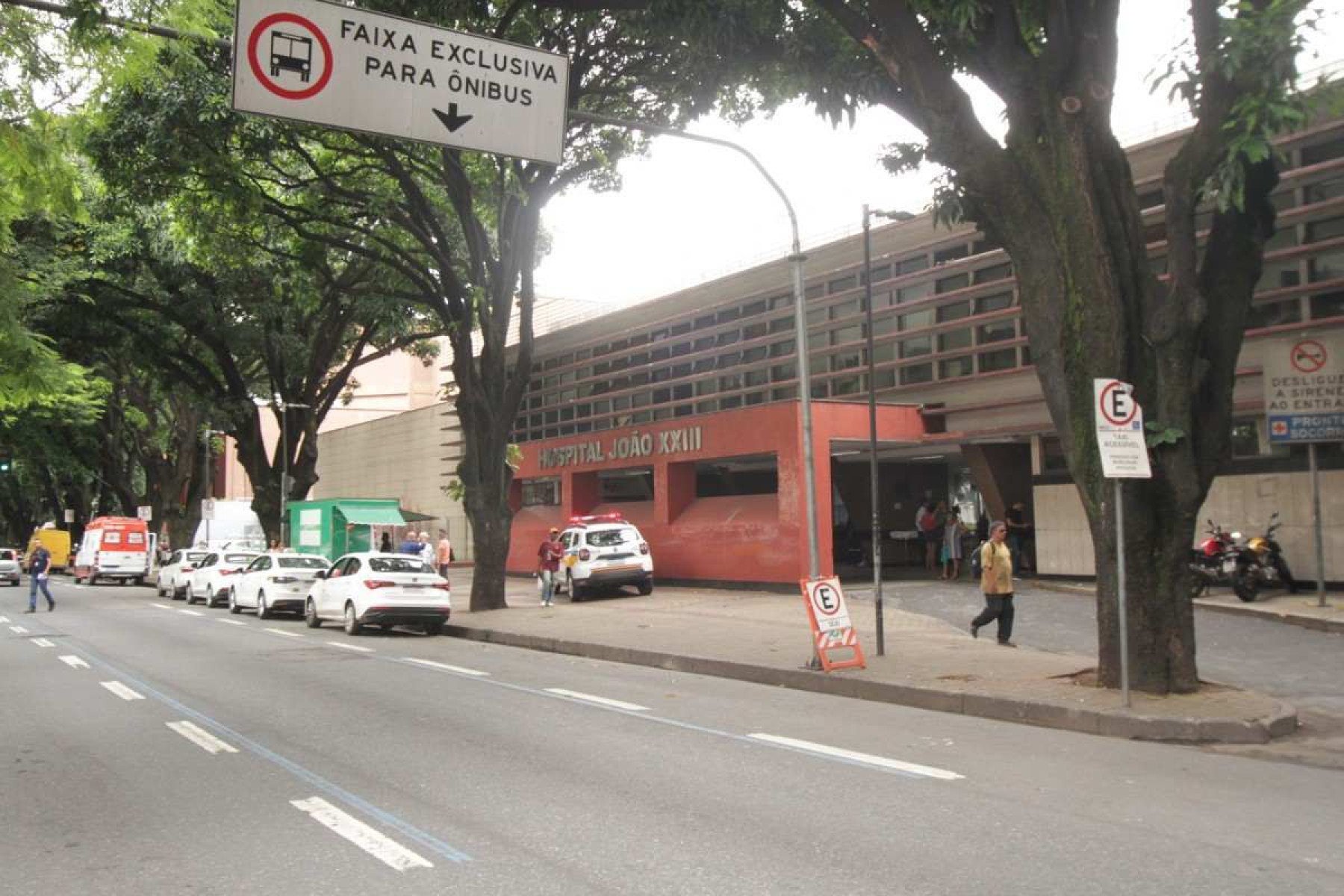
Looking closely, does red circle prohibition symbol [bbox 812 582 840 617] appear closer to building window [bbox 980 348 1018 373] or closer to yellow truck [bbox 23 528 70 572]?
building window [bbox 980 348 1018 373]

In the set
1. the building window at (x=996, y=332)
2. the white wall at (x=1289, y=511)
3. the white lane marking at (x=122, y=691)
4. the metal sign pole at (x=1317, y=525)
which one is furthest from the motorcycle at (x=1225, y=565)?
the white lane marking at (x=122, y=691)

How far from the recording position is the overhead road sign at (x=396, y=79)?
7.70 meters

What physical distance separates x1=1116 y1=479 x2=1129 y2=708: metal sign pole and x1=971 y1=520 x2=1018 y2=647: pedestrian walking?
11.9 feet

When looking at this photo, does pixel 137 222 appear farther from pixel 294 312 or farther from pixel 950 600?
pixel 950 600

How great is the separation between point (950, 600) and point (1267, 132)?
43.1ft

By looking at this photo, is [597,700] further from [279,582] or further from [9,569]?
[9,569]

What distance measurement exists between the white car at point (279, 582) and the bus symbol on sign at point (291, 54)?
16878 millimetres

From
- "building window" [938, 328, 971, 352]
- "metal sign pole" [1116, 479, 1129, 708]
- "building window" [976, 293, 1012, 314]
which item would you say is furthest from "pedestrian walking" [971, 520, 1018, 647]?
"building window" [938, 328, 971, 352]

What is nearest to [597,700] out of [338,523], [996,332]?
[996,332]

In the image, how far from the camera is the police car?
977 inches

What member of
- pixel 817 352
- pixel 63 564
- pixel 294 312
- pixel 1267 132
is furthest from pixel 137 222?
pixel 63 564

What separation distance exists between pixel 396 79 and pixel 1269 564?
15.4m

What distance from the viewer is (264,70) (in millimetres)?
7684

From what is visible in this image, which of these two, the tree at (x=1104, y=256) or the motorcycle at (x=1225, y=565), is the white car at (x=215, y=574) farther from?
the tree at (x=1104, y=256)
